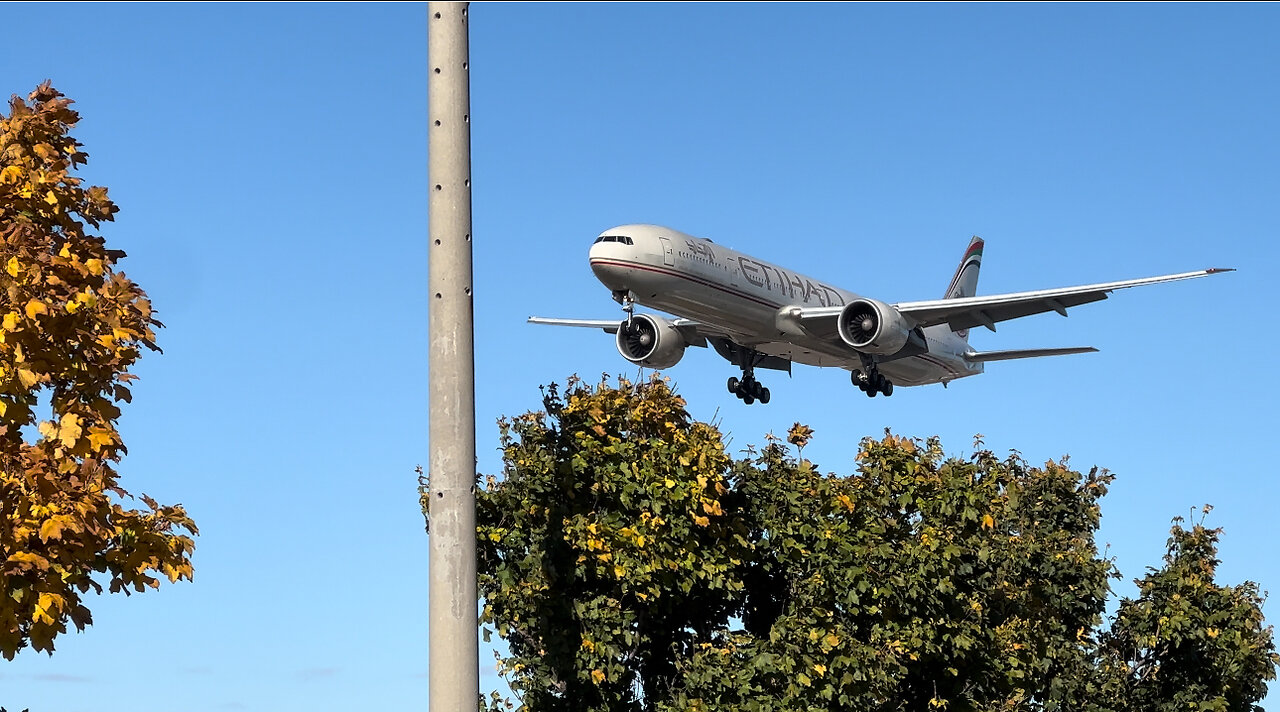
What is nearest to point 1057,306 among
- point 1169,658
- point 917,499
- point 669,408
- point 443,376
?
point 1169,658

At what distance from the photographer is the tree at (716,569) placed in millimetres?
23656

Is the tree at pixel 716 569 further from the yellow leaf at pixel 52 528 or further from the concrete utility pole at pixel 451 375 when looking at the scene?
the yellow leaf at pixel 52 528

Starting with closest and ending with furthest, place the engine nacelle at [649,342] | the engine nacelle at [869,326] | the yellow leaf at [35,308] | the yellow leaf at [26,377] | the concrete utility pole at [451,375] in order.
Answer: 1. the yellow leaf at [35,308]
2. the yellow leaf at [26,377]
3. the concrete utility pole at [451,375]
4. the engine nacelle at [869,326]
5. the engine nacelle at [649,342]

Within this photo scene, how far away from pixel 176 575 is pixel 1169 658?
29070mm

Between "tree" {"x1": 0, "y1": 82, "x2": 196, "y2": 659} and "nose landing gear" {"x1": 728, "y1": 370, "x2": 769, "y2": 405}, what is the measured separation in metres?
44.6

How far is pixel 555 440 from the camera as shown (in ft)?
82.0

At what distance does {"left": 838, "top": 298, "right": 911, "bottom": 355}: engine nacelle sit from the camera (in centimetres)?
5088

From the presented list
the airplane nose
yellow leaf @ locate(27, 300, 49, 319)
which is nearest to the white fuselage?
the airplane nose

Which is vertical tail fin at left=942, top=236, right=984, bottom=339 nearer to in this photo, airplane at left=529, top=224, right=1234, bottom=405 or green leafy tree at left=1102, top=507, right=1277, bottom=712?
airplane at left=529, top=224, right=1234, bottom=405

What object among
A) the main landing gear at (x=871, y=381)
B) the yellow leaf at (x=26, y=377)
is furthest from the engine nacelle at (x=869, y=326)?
the yellow leaf at (x=26, y=377)

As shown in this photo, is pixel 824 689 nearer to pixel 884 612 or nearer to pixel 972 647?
pixel 884 612

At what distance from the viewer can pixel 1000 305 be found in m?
53.3

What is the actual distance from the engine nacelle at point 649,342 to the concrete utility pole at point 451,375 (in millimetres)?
38114

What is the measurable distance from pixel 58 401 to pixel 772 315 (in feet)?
126
